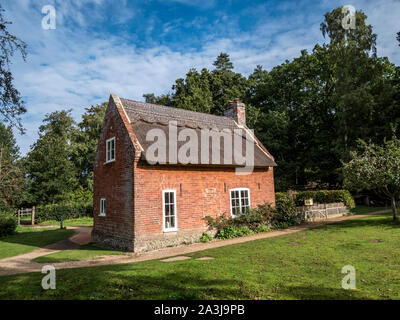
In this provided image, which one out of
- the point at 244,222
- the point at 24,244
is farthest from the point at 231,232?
the point at 24,244

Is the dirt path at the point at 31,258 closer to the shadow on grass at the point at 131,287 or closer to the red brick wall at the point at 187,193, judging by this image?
the shadow on grass at the point at 131,287

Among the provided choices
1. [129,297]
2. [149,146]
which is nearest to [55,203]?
[149,146]

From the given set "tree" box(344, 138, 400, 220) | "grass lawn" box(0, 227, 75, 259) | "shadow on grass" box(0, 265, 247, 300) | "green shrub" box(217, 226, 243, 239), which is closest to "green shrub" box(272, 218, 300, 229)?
"green shrub" box(217, 226, 243, 239)

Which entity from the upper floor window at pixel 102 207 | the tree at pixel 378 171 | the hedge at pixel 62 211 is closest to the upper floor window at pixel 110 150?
the upper floor window at pixel 102 207

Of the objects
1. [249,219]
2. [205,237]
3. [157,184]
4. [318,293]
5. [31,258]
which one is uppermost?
[157,184]

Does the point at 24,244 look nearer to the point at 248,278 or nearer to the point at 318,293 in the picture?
the point at 248,278

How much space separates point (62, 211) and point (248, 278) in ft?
98.5

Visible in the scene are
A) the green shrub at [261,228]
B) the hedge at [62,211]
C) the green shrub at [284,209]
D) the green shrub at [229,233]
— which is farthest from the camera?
the hedge at [62,211]

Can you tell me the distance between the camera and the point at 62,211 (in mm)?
31234

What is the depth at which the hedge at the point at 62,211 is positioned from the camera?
29.8 metres

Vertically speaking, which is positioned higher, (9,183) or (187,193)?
(9,183)

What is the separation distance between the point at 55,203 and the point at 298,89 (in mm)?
35005

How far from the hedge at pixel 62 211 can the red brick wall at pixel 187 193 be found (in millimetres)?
22335
